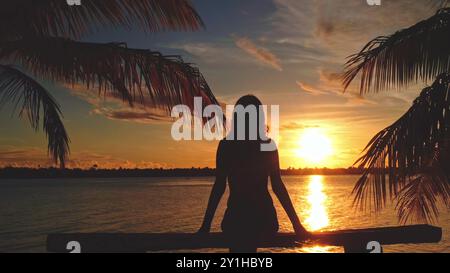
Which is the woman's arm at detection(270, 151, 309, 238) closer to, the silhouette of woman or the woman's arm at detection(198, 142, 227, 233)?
the silhouette of woman

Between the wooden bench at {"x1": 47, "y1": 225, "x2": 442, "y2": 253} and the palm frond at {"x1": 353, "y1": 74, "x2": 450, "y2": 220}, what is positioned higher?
the palm frond at {"x1": 353, "y1": 74, "x2": 450, "y2": 220}

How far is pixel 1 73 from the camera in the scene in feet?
17.7

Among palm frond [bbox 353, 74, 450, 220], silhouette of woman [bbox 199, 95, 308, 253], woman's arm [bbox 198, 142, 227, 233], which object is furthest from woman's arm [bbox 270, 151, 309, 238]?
palm frond [bbox 353, 74, 450, 220]

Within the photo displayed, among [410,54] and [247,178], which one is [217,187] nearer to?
[247,178]

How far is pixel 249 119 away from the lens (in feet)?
12.3

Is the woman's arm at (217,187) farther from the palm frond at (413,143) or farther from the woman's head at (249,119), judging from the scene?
the palm frond at (413,143)

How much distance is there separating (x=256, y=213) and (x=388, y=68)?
3.17m

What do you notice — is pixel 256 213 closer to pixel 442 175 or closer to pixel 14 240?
pixel 442 175

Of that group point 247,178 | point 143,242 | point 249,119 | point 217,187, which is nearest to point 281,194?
point 247,178

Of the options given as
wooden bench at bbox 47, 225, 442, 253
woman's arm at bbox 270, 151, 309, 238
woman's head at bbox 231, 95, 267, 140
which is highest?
woman's head at bbox 231, 95, 267, 140

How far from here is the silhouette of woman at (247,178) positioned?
3.77m

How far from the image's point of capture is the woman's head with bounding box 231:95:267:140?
3.74 meters

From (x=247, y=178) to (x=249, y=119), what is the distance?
498 millimetres
